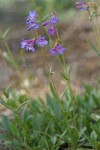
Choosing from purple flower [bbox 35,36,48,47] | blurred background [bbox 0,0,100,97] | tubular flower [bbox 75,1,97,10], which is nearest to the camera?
purple flower [bbox 35,36,48,47]

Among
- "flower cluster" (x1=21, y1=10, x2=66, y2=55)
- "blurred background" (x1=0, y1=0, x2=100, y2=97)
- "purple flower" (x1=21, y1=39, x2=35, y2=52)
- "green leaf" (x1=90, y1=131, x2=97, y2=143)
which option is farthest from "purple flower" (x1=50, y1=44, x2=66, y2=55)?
"blurred background" (x1=0, y1=0, x2=100, y2=97)

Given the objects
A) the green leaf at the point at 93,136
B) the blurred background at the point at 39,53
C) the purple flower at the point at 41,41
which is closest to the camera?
the purple flower at the point at 41,41

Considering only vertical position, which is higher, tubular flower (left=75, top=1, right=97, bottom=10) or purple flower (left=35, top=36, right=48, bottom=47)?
tubular flower (left=75, top=1, right=97, bottom=10)

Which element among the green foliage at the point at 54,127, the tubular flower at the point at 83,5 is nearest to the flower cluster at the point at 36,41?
the tubular flower at the point at 83,5

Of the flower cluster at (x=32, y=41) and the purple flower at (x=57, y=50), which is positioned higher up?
the flower cluster at (x=32, y=41)

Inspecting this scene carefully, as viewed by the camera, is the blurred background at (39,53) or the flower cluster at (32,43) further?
the blurred background at (39,53)

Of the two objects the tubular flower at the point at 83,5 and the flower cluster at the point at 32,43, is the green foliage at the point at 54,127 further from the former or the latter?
the tubular flower at the point at 83,5

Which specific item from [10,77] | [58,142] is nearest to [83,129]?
[58,142]

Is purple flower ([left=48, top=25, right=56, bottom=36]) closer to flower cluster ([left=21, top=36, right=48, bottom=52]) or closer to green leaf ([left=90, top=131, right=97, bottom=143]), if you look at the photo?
flower cluster ([left=21, top=36, right=48, bottom=52])
